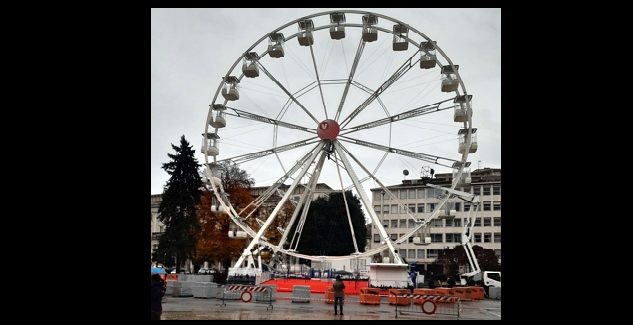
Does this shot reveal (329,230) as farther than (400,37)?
Yes

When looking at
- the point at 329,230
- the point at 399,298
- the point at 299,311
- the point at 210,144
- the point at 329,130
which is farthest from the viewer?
the point at 329,230

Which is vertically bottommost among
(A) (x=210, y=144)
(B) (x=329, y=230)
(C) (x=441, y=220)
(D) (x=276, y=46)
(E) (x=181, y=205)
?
(B) (x=329, y=230)

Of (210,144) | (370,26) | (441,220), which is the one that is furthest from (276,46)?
(441,220)

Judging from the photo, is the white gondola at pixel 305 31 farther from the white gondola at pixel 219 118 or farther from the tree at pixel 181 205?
the tree at pixel 181 205

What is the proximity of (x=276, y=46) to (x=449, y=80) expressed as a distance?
329 inches

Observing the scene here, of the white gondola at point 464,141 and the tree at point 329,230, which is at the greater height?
the white gondola at point 464,141

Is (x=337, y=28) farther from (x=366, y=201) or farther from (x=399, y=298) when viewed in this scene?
(x=399, y=298)

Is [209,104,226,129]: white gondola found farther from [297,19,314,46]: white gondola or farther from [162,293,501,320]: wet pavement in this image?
[162,293,501,320]: wet pavement

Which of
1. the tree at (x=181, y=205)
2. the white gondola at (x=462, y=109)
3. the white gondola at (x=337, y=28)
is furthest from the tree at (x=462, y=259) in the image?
the white gondola at (x=337, y=28)

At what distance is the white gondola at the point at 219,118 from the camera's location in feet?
101

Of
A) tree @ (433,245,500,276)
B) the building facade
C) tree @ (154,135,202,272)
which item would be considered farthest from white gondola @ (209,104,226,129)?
the building facade

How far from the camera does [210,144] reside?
3128cm

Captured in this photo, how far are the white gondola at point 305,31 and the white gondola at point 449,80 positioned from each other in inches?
257
